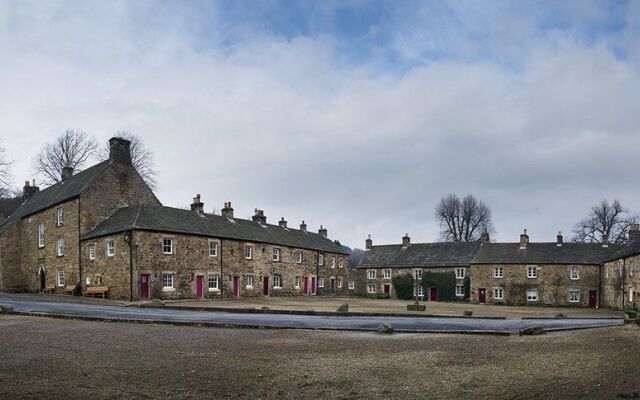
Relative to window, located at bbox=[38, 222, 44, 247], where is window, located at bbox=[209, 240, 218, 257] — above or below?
below

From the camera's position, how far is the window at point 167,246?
139 feet

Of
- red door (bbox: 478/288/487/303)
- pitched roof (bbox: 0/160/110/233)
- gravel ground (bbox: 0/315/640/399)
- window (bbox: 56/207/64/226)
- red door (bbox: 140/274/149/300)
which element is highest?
pitched roof (bbox: 0/160/110/233)

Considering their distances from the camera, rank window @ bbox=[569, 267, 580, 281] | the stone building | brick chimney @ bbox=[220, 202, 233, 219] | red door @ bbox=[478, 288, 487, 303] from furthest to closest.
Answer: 1. red door @ bbox=[478, 288, 487, 303]
2. window @ bbox=[569, 267, 580, 281]
3. brick chimney @ bbox=[220, 202, 233, 219]
4. the stone building

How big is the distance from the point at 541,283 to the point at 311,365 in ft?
178

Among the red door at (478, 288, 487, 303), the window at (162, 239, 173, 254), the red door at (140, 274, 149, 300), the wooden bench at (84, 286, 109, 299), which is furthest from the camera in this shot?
the red door at (478, 288, 487, 303)

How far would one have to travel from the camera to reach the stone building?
135ft

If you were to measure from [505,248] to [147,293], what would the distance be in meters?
41.6

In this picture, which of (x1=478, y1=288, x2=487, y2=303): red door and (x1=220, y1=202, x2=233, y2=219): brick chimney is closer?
(x1=220, y1=202, x2=233, y2=219): brick chimney

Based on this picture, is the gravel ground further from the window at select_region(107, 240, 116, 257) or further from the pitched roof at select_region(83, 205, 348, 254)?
the pitched roof at select_region(83, 205, 348, 254)

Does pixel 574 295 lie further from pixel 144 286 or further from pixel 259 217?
Result: pixel 144 286

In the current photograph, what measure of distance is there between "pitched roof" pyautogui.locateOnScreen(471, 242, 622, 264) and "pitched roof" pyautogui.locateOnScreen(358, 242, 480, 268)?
2.94 m

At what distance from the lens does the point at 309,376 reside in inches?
431

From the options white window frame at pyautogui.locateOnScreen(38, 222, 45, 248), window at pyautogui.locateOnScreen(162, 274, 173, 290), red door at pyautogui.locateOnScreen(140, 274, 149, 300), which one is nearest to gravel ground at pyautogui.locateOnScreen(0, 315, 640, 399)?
red door at pyautogui.locateOnScreen(140, 274, 149, 300)

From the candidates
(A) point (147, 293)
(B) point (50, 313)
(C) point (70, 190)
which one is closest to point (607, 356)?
(B) point (50, 313)
